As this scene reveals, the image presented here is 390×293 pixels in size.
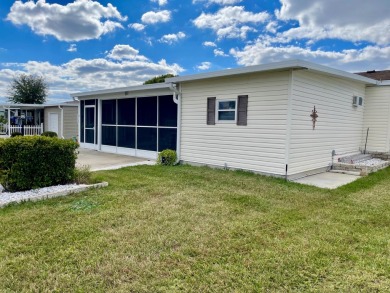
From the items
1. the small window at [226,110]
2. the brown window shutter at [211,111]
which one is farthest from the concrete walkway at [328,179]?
the brown window shutter at [211,111]

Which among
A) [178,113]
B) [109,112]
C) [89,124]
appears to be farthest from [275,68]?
[89,124]

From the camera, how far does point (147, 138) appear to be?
10.9 meters

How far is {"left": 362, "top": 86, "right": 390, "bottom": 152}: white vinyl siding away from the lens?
390 inches

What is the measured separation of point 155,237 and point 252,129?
4.77 metres

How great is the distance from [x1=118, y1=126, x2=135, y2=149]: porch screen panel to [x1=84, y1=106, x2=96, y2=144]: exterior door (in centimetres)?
219

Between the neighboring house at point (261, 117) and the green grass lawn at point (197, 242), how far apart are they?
1.89 meters

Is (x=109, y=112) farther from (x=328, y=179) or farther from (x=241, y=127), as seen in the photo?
(x=328, y=179)

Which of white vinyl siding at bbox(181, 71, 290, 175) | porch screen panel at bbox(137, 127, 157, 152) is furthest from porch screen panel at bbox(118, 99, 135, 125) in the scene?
white vinyl siding at bbox(181, 71, 290, 175)

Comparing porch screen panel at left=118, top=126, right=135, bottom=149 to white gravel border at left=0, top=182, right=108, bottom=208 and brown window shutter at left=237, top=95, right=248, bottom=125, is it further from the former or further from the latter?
white gravel border at left=0, top=182, right=108, bottom=208

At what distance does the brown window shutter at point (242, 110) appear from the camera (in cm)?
773

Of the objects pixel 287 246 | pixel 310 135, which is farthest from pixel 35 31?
pixel 287 246

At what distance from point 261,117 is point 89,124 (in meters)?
9.38

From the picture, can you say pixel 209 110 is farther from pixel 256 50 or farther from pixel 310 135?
pixel 256 50

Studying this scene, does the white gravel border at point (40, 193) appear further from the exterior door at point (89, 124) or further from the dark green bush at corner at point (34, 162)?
the exterior door at point (89, 124)
